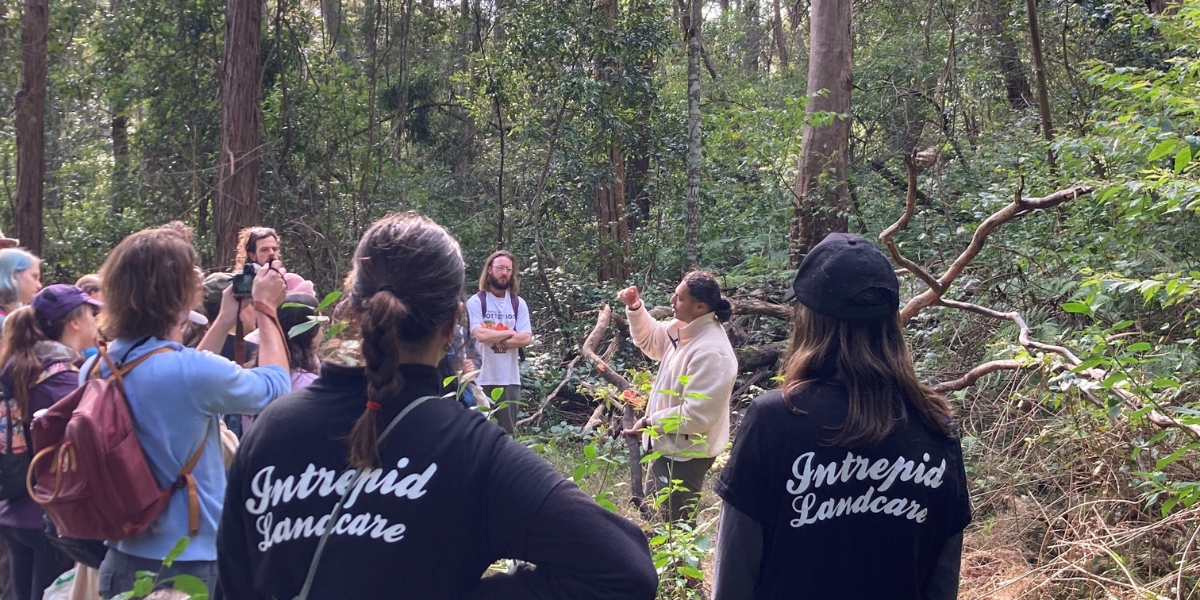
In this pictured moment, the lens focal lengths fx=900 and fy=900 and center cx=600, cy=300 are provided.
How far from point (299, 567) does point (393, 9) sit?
15.9m

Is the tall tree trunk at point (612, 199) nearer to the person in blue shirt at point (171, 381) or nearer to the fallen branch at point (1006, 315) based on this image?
the fallen branch at point (1006, 315)

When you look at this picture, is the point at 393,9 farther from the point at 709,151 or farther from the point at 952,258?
the point at 952,258

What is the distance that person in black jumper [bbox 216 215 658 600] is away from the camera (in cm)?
173

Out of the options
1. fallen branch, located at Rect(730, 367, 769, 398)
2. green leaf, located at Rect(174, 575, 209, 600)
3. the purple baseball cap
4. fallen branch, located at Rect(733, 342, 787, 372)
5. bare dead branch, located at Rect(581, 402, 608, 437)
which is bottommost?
bare dead branch, located at Rect(581, 402, 608, 437)

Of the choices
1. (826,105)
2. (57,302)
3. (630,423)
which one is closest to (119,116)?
(826,105)

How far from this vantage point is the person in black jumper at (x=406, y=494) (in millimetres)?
1726

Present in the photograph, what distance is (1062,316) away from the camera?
7.41m

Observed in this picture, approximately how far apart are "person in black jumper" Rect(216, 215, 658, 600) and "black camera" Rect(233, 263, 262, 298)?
1.70m

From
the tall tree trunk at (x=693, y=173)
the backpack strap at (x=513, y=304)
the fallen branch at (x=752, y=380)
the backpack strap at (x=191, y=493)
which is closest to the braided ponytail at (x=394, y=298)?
the backpack strap at (x=191, y=493)

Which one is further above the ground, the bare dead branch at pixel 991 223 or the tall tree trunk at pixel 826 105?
the tall tree trunk at pixel 826 105

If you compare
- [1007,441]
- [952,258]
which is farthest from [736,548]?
[952,258]

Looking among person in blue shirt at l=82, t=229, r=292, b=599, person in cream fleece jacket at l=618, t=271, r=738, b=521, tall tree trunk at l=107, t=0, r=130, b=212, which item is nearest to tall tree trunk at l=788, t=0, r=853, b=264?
person in cream fleece jacket at l=618, t=271, r=738, b=521

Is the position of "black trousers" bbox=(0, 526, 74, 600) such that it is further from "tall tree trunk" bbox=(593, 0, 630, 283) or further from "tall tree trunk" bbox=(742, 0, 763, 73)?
"tall tree trunk" bbox=(742, 0, 763, 73)

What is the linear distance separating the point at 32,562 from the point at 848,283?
3700mm
